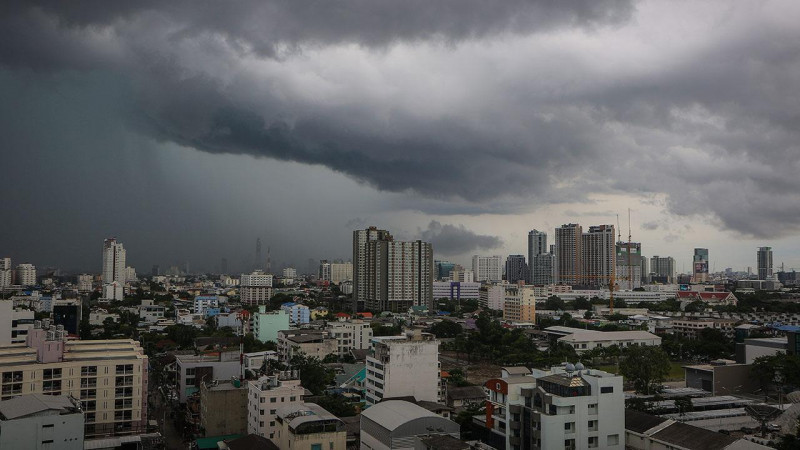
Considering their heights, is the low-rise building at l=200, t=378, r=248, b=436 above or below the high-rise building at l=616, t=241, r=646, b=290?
below

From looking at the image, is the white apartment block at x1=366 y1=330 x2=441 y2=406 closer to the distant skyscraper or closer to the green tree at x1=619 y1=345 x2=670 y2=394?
the green tree at x1=619 y1=345 x2=670 y2=394

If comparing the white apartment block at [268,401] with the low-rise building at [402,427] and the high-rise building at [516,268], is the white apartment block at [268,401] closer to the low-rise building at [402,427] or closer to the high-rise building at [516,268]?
the low-rise building at [402,427]

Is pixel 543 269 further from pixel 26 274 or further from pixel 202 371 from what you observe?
pixel 202 371

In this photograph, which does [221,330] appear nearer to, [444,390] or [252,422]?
[444,390]

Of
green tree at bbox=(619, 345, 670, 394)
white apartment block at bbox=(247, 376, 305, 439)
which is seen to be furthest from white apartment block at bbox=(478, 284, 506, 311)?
white apartment block at bbox=(247, 376, 305, 439)

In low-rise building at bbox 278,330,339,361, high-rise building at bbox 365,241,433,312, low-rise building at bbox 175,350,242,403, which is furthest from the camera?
high-rise building at bbox 365,241,433,312

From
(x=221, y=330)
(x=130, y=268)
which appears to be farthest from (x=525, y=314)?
(x=130, y=268)

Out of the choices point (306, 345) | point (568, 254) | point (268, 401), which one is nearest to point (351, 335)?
point (306, 345)
